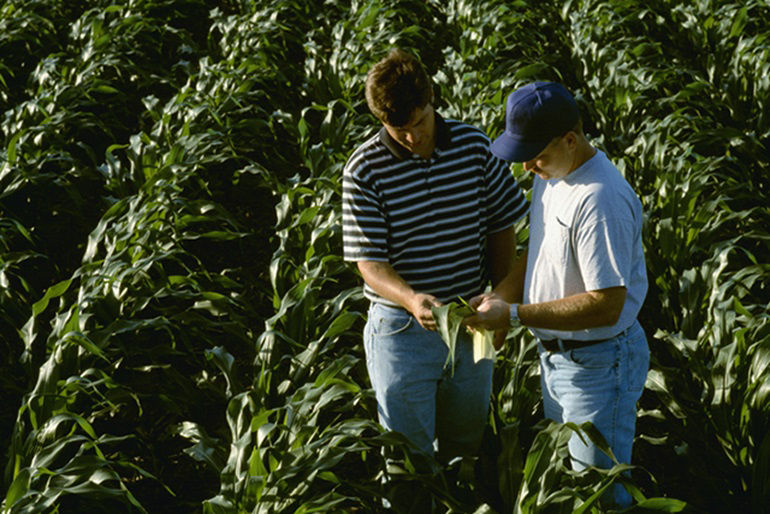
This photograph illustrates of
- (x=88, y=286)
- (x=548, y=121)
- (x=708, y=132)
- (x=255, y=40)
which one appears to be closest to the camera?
(x=548, y=121)

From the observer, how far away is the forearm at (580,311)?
2.00 meters

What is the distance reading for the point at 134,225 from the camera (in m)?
4.14

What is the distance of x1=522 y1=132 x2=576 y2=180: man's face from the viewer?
203 centimetres

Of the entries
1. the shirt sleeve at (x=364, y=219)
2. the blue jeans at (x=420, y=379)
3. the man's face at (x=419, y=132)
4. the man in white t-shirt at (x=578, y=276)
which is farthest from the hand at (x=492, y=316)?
the man's face at (x=419, y=132)

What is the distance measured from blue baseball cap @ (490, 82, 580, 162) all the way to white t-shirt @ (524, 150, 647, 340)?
0.11 meters

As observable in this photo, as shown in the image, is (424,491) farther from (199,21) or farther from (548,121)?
(199,21)

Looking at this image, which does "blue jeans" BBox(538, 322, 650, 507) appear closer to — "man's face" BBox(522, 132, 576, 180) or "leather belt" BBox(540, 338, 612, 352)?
"leather belt" BBox(540, 338, 612, 352)

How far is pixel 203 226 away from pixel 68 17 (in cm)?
466

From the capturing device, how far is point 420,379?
2.43 m

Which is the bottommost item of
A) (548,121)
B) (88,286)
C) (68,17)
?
(88,286)

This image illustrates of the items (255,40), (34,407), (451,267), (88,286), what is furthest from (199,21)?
(451,267)

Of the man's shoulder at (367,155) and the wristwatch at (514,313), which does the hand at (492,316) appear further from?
the man's shoulder at (367,155)

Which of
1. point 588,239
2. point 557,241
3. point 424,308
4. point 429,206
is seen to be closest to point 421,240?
point 429,206

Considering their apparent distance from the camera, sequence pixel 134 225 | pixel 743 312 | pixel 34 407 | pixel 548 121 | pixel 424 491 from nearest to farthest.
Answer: pixel 548 121 < pixel 424 491 < pixel 34 407 < pixel 743 312 < pixel 134 225
